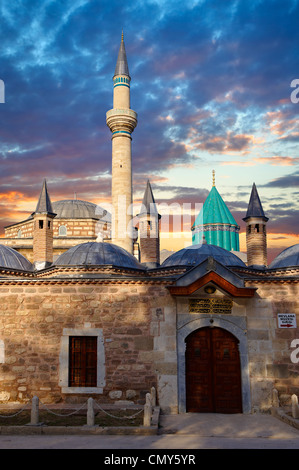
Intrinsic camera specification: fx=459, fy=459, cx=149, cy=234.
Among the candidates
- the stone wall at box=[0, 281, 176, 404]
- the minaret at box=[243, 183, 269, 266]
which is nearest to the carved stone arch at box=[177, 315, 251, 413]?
the stone wall at box=[0, 281, 176, 404]

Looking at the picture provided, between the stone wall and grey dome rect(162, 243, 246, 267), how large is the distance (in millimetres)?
7281

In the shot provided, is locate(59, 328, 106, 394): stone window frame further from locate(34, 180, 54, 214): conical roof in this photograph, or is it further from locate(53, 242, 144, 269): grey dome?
locate(34, 180, 54, 214): conical roof

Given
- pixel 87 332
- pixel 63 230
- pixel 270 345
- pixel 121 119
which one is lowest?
pixel 270 345

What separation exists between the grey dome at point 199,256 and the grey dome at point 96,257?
167 cm

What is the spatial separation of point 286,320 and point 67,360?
5.29 m

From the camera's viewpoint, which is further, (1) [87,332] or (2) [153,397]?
(1) [87,332]

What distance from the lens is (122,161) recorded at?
25000mm

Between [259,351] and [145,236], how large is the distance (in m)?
12.3

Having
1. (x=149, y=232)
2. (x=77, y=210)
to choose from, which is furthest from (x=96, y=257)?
(x=77, y=210)

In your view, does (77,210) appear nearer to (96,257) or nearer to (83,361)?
(96,257)

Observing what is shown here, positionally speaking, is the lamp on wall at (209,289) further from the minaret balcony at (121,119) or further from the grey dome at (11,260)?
the minaret balcony at (121,119)

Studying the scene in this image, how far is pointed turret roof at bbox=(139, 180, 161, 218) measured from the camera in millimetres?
22953
